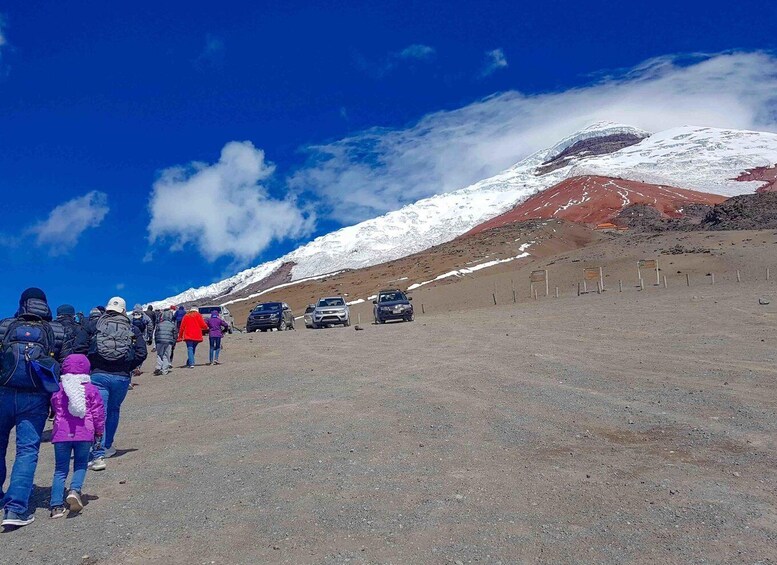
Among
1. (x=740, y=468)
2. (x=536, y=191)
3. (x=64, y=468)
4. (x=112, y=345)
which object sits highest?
(x=536, y=191)

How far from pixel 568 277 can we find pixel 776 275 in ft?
48.1

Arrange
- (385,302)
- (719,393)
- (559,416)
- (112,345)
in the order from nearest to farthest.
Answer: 1. (112,345)
2. (559,416)
3. (719,393)
4. (385,302)

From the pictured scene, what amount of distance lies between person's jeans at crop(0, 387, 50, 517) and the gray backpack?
4.75 feet

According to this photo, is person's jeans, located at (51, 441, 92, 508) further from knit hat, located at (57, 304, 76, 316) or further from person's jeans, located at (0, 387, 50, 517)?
knit hat, located at (57, 304, 76, 316)

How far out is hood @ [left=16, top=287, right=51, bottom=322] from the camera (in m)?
6.30

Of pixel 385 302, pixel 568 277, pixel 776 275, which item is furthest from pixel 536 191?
pixel 385 302

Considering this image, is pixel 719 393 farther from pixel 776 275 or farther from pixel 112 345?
pixel 776 275

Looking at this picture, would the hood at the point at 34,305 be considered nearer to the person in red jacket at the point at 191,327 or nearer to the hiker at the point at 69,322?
the hiker at the point at 69,322

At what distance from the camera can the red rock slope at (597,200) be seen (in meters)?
95.4

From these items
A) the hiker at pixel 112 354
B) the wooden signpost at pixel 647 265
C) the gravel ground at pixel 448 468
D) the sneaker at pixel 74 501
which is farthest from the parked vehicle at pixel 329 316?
the sneaker at pixel 74 501

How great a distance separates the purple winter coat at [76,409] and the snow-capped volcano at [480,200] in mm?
99397

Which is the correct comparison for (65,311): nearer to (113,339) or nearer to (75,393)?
(113,339)

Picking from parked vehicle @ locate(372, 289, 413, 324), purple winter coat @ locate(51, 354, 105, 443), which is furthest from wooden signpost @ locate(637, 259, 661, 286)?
purple winter coat @ locate(51, 354, 105, 443)

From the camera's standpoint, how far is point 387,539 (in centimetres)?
518
